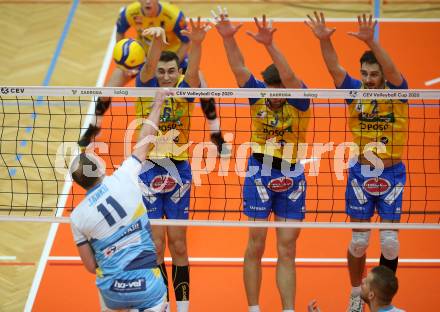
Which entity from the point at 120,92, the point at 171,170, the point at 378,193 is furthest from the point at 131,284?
the point at 378,193

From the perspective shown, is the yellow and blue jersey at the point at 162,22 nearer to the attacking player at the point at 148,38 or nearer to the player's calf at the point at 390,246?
the attacking player at the point at 148,38

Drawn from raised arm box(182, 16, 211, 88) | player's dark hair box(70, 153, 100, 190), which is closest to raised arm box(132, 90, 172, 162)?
player's dark hair box(70, 153, 100, 190)

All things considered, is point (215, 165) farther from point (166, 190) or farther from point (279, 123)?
point (279, 123)

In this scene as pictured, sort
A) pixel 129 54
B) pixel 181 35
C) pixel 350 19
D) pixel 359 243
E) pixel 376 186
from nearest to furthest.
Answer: pixel 376 186 < pixel 359 243 < pixel 129 54 < pixel 181 35 < pixel 350 19

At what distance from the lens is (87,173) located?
6.48 meters

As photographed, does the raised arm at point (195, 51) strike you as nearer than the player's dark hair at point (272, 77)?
Yes

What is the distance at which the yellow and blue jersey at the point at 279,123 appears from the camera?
7773mm

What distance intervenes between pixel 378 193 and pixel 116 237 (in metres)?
2.82

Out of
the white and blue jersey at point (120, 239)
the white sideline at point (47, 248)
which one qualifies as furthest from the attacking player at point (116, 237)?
the white sideline at point (47, 248)

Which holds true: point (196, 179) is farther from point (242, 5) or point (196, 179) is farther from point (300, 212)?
point (242, 5)

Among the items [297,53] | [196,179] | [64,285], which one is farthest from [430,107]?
[64,285]

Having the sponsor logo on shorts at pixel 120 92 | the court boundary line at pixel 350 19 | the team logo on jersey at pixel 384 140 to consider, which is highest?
the court boundary line at pixel 350 19

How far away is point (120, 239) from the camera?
650 centimetres

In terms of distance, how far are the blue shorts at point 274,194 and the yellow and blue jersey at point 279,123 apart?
19 centimetres
